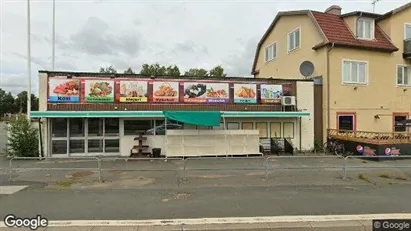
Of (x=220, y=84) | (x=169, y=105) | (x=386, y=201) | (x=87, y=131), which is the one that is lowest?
(x=386, y=201)

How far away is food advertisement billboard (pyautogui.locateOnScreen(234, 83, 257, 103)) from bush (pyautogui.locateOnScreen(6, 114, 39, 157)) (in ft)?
33.9

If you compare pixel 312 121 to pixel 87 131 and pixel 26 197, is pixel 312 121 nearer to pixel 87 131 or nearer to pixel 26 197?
pixel 87 131

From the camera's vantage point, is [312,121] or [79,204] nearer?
[79,204]

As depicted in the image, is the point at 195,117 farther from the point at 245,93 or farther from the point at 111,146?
the point at 111,146

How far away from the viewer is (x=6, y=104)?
315 ft

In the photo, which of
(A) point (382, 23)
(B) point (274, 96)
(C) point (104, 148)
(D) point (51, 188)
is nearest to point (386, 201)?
(D) point (51, 188)

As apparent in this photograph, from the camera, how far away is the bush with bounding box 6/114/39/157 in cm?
1534

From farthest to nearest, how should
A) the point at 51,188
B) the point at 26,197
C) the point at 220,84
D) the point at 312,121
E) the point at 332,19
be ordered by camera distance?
the point at 332,19
the point at 312,121
the point at 220,84
the point at 51,188
the point at 26,197

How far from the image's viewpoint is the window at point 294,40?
72.7 feet

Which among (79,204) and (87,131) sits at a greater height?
(87,131)

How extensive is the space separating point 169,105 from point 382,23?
15.4 meters

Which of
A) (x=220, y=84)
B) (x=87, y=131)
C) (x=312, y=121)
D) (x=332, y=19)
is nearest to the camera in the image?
(x=87, y=131)

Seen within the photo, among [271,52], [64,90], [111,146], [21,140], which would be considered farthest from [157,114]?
[271,52]

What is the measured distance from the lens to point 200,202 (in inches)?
295
